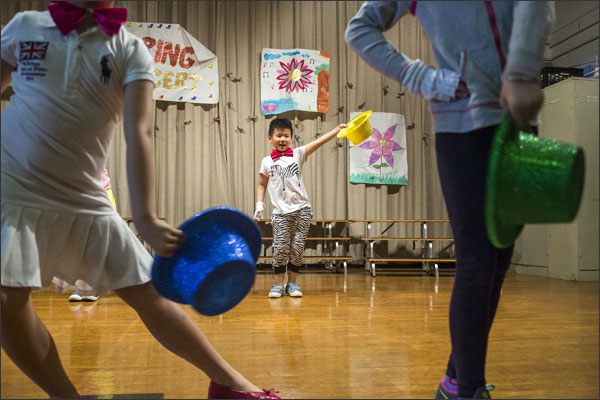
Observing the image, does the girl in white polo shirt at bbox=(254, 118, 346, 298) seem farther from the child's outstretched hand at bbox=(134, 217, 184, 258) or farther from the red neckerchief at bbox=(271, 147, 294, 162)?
the child's outstretched hand at bbox=(134, 217, 184, 258)

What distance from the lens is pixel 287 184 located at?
3660mm

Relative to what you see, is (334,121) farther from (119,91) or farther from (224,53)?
(119,91)

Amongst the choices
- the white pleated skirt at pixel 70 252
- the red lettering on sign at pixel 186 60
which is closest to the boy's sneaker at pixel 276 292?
the white pleated skirt at pixel 70 252

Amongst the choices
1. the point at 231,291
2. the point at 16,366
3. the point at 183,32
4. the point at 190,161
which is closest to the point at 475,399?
the point at 231,291

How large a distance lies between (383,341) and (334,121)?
416cm

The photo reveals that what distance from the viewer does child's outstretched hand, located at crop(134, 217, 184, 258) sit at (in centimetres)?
87

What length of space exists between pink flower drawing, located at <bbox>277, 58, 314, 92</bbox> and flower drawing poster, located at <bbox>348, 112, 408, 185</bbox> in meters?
0.70

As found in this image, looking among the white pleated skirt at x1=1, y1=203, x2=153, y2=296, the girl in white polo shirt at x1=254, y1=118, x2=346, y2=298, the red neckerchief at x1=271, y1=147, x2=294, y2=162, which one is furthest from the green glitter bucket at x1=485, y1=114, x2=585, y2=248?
the red neckerchief at x1=271, y1=147, x2=294, y2=162

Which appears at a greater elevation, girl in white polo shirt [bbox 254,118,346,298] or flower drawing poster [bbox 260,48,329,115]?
flower drawing poster [bbox 260,48,329,115]

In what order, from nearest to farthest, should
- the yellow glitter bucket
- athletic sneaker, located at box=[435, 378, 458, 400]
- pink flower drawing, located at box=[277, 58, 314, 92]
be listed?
1. athletic sneaker, located at box=[435, 378, 458, 400]
2. the yellow glitter bucket
3. pink flower drawing, located at box=[277, 58, 314, 92]

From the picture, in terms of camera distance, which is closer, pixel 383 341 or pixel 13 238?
pixel 13 238

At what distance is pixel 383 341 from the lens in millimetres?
1848

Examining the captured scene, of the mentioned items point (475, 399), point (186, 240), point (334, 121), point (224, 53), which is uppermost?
point (224, 53)

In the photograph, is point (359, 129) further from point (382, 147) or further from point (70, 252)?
point (382, 147)
